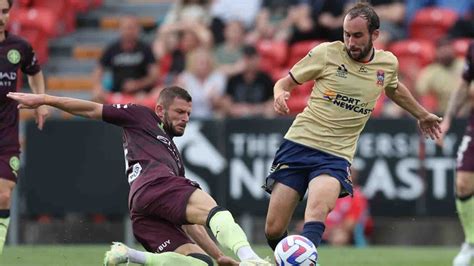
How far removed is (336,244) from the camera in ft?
59.6

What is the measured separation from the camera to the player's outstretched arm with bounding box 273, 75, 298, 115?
33.6 ft

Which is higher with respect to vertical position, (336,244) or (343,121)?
(343,121)

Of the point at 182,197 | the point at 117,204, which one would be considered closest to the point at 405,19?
the point at 117,204

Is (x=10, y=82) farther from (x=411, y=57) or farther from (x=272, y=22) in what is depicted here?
(x=272, y=22)

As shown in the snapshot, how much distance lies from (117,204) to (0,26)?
6301mm

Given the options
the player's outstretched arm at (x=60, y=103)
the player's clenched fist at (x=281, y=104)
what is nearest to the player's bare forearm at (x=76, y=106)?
the player's outstretched arm at (x=60, y=103)

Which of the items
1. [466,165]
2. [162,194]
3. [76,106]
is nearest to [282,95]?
[162,194]

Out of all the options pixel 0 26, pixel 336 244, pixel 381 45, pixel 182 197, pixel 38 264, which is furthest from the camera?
pixel 381 45

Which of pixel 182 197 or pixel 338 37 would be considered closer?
pixel 182 197

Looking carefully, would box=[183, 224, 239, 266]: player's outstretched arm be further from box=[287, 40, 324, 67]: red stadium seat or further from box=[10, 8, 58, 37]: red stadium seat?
box=[10, 8, 58, 37]: red stadium seat

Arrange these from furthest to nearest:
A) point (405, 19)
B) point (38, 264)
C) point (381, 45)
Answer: point (405, 19) < point (381, 45) < point (38, 264)

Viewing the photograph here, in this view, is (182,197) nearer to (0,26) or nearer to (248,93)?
(0,26)

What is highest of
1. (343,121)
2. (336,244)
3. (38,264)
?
(343,121)

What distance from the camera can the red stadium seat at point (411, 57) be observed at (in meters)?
19.5
